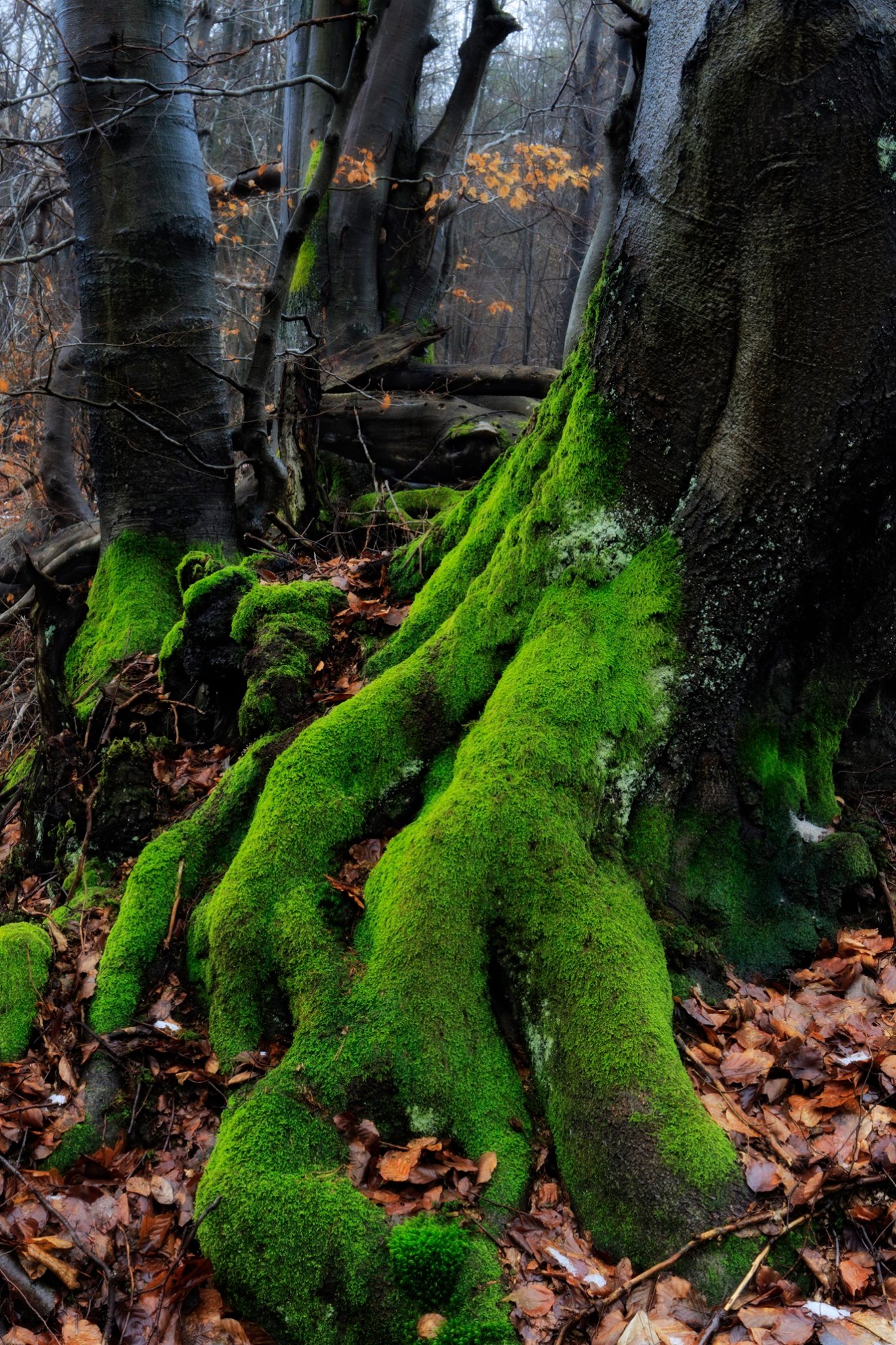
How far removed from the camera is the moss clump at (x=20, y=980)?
3.47 meters

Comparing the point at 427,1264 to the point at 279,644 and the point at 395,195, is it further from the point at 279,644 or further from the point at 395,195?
the point at 395,195

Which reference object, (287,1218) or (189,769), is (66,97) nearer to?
(189,769)

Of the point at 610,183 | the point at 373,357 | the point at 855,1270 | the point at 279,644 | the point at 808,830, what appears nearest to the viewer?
the point at 855,1270

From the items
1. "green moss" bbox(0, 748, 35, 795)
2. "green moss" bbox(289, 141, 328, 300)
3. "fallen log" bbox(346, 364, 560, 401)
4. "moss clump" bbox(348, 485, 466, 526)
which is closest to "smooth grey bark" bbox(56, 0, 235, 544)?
"moss clump" bbox(348, 485, 466, 526)

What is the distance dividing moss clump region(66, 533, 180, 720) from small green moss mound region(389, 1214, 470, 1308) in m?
3.87

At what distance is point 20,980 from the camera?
3635 millimetres

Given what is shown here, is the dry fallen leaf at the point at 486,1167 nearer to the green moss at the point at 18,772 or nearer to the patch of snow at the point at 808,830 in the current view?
the patch of snow at the point at 808,830

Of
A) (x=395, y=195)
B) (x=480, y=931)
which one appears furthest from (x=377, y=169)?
(x=480, y=931)

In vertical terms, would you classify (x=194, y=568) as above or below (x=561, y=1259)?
above

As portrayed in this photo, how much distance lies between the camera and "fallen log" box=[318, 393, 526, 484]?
8086mm

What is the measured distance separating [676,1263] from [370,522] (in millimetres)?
5538

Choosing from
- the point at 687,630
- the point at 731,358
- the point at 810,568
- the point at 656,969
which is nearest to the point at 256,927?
the point at 656,969

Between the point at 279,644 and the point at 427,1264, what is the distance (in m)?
2.78

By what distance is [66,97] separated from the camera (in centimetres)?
606
